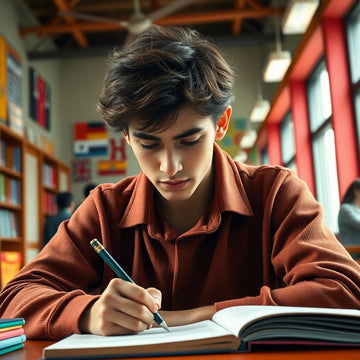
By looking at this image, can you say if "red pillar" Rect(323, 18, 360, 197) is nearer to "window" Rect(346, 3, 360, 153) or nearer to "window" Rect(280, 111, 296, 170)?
"window" Rect(346, 3, 360, 153)

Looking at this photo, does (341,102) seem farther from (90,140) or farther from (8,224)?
(90,140)

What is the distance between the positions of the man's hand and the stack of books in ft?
0.43

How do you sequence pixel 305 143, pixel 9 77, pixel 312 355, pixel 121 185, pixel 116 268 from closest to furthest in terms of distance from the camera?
pixel 312 355
pixel 116 268
pixel 121 185
pixel 9 77
pixel 305 143

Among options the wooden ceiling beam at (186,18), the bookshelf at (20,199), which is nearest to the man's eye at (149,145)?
the bookshelf at (20,199)

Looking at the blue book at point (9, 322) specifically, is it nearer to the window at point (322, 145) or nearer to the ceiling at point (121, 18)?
the window at point (322, 145)

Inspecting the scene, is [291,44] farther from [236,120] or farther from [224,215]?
[224,215]

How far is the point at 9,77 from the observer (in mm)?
A: 6902

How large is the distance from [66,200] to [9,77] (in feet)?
6.84

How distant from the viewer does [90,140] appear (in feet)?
32.8

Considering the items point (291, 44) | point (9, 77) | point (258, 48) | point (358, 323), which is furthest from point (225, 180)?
point (258, 48)

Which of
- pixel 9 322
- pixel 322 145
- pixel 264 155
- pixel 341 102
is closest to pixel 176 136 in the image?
pixel 9 322

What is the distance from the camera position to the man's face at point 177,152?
3.90 ft

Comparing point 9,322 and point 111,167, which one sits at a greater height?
point 111,167

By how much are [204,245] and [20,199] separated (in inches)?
217
